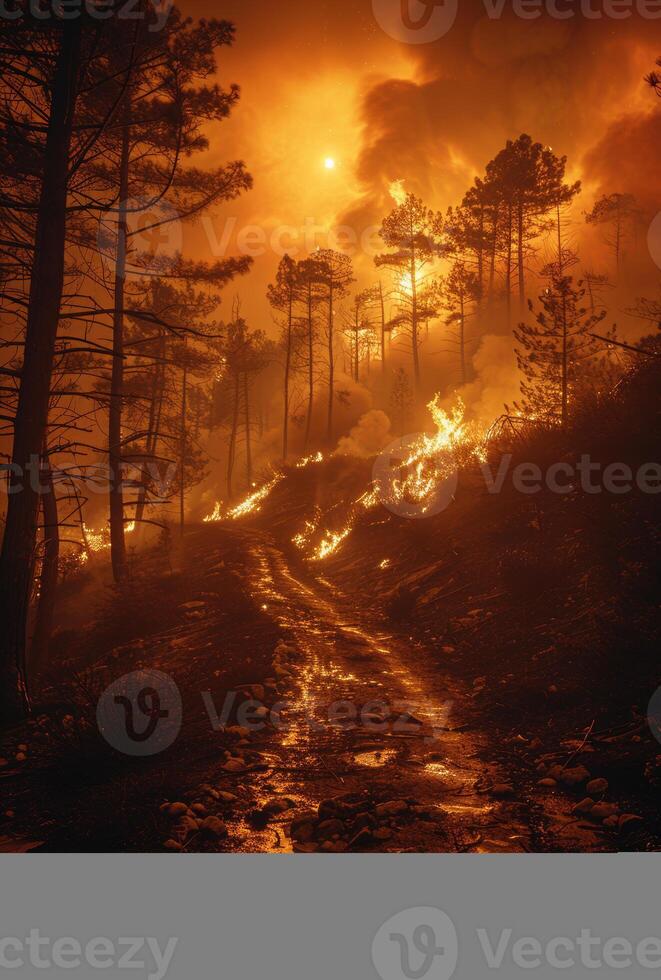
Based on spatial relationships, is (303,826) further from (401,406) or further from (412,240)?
(412,240)

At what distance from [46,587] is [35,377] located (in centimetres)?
551

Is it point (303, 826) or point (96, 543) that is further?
point (96, 543)

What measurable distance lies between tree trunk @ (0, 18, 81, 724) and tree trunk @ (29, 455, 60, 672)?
114 inches

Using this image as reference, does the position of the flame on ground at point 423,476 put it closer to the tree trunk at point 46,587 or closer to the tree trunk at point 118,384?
the tree trunk at point 118,384

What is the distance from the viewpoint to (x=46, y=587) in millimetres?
10320

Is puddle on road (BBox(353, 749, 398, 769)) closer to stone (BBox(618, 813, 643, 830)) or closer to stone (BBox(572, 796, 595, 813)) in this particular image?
stone (BBox(572, 796, 595, 813))

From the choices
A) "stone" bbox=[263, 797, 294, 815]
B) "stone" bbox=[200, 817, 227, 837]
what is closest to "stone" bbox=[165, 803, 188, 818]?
"stone" bbox=[200, 817, 227, 837]

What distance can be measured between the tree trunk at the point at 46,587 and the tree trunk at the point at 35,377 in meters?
2.89

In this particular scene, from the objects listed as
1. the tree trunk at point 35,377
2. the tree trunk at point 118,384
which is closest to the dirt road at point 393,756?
the tree trunk at point 35,377

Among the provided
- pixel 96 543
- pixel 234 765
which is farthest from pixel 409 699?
pixel 96 543
